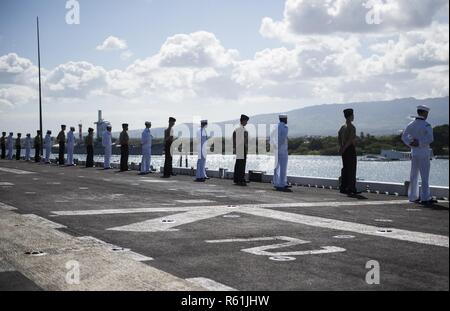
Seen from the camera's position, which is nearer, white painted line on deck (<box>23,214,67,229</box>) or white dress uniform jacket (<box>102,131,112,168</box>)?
white painted line on deck (<box>23,214,67,229</box>)

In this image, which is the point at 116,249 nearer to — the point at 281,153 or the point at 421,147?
the point at 421,147

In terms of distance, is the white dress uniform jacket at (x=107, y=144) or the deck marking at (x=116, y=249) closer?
the deck marking at (x=116, y=249)

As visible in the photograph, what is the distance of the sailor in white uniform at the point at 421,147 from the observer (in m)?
13.0

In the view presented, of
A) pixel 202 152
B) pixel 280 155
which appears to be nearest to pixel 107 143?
pixel 202 152

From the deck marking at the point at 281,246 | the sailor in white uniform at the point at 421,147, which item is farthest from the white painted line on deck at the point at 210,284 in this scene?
the sailor in white uniform at the point at 421,147

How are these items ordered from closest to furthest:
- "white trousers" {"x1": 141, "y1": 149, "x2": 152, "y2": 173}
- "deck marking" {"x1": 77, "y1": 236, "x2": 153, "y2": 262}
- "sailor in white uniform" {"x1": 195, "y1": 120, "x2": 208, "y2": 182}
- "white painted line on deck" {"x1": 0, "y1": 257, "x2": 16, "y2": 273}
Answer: "white painted line on deck" {"x1": 0, "y1": 257, "x2": 16, "y2": 273} < "deck marking" {"x1": 77, "y1": 236, "x2": 153, "y2": 262} < "sailor in white uniform" {"x1": 195, "y1": 120, "x2": 208, "y2": 182} < "white trousers" {"x1": 141, "y1": 149, "x2": 152, "y2": 173}

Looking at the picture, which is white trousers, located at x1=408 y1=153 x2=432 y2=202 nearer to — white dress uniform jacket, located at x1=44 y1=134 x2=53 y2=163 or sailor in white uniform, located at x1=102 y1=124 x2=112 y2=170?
sailor in white uniform, located at x1=102 y1=124 x2=112 y2=170

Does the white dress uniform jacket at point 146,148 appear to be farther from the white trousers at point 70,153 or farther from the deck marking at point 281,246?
the deck marking at point 281,246

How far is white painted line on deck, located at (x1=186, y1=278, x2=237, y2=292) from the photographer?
5055mm

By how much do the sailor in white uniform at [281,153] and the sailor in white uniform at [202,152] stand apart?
432cm

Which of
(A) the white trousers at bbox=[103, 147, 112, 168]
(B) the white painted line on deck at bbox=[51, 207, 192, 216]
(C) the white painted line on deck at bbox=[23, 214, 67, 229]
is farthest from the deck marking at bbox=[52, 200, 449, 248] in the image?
(A) the white trousers at bbox=[103, 147, 112, 168]

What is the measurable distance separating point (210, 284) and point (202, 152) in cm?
1725
